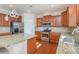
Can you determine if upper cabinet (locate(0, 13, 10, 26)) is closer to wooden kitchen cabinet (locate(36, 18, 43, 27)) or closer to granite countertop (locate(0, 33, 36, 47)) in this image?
granite countertop (locate(0, 33, 36, 47))

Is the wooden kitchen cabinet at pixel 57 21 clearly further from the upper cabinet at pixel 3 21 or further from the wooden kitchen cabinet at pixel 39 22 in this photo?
the upper cabinet at pixel 3 21

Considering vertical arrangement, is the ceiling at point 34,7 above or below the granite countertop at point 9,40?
above

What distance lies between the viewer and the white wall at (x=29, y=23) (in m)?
1.01

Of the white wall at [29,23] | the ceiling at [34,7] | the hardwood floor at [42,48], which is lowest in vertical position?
the hardwood floor at [42,48]

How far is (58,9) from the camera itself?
3.18 feet

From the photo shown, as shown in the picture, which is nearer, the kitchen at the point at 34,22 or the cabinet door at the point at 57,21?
the kitchen at the point at 34,22

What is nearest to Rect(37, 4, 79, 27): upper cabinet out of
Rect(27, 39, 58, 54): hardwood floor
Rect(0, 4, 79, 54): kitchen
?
Rect(0, 4, 79, 54): kitchen

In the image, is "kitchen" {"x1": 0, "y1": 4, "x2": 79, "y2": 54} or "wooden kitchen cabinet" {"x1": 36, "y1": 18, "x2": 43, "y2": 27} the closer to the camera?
"kitchen" {"x1": 0, "y1": 4, "x2": 79, "y2": 54}

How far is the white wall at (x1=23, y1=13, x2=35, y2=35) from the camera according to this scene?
1.01m

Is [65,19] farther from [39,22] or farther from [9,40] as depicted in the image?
[9,40]

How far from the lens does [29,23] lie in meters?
1.05

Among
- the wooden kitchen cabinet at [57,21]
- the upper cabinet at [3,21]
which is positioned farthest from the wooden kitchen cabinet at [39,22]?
the upper cabinet at [3,21]

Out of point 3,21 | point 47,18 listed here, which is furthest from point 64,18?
point 3,21
